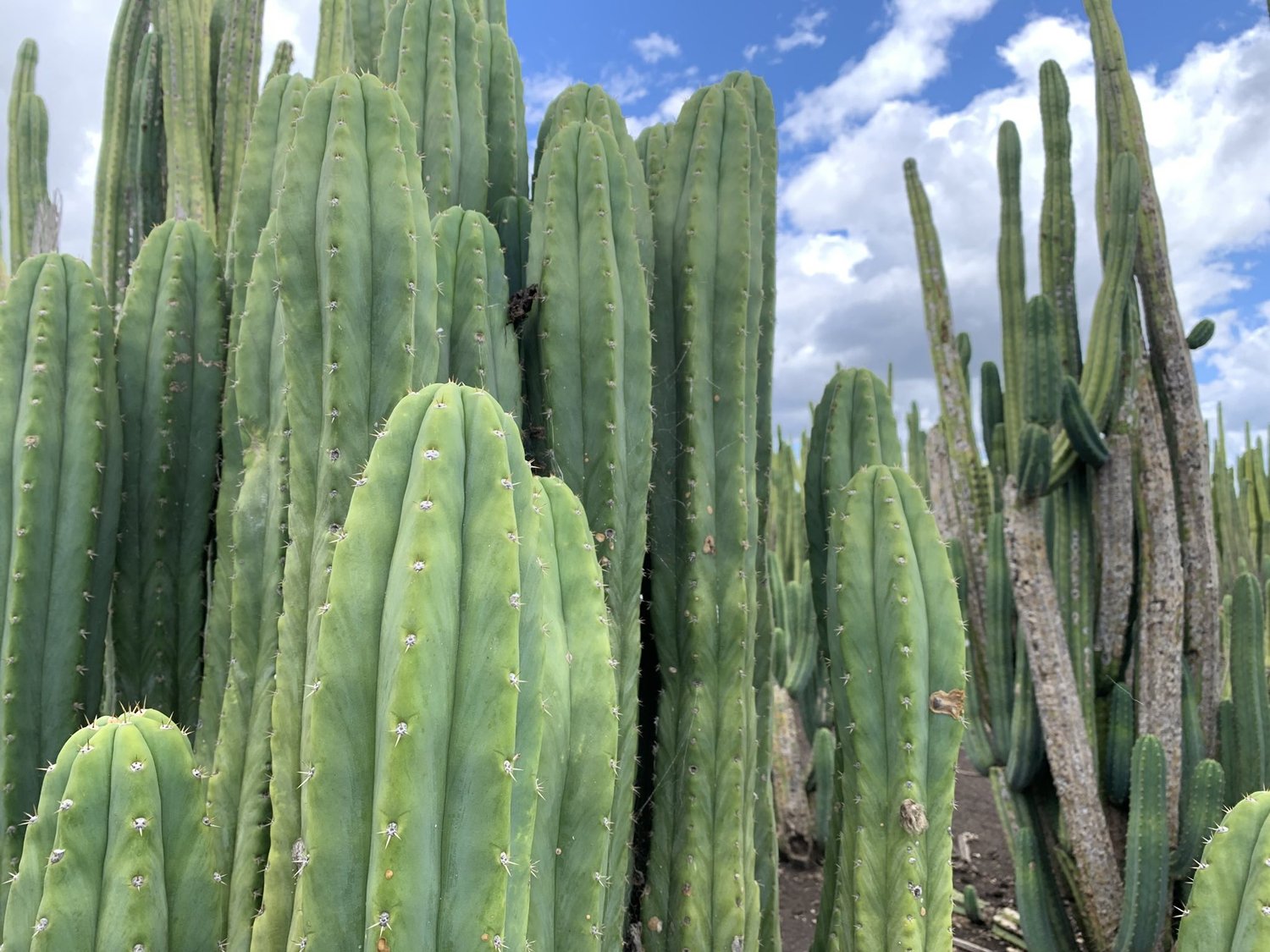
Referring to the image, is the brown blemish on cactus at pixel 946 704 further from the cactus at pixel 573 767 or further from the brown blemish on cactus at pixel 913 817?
A: the cactus at pixel 573 767

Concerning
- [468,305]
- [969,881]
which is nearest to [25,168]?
[468,305]

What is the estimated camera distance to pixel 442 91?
8.16 ft

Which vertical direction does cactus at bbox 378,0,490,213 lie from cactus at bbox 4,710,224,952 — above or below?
above

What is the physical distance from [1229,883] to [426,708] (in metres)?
1.70

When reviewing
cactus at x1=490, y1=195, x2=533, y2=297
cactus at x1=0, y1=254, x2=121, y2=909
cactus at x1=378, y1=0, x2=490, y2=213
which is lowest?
cactus at x1=0, y1=254, x2=121, y2=909

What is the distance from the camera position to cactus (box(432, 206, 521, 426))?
2.07 metres

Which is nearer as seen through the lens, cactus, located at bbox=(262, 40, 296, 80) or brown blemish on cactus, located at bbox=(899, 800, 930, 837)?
brown blemish on cactus, located at bbox=(899, 800, 930, 837)

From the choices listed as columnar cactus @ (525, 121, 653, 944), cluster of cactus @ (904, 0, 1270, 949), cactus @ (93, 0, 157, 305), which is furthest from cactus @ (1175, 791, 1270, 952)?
cactus @ (93, 0, 157, 305)

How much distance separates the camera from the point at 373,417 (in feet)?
5.89

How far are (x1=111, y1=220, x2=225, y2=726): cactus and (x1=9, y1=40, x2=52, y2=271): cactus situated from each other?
5403mm

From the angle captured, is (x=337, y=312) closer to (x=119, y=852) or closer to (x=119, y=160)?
(x=119, y=852)

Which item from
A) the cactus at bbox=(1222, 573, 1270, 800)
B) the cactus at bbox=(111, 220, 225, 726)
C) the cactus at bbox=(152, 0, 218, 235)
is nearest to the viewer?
the cactus at bbox=(111, 220, 225, 726)

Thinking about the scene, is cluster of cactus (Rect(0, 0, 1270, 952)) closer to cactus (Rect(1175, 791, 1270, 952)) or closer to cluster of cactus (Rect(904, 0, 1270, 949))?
cactus (Rect(1175, 791, 1270, 952))

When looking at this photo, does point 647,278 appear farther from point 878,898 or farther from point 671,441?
point 878,898
